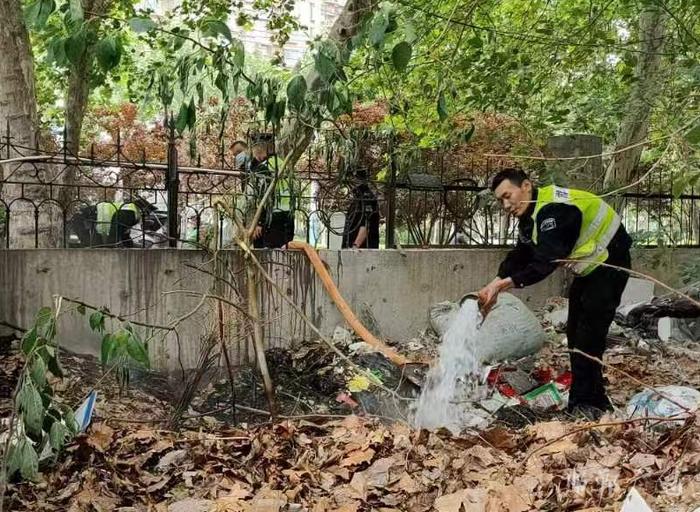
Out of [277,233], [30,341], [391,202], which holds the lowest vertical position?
[30,341]

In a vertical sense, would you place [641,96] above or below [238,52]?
above

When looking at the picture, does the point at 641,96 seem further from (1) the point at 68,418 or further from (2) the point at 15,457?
(2) the point at 15,457

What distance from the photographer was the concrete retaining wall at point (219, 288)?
18.1 ft

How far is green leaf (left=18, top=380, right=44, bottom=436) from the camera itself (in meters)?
2.62

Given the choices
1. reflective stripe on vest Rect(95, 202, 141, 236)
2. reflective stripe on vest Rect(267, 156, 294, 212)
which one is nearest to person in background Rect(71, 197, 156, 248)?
reflective stripe on vest Rect(95, 202, 141, 236)

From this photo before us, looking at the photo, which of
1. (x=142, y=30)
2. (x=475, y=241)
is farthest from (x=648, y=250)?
(x=142, y=30)

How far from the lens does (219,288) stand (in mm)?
5336

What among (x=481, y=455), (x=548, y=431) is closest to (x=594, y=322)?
(x=548, y=431)

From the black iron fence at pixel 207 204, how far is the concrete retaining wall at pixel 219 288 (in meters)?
0.30

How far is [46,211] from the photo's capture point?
669 cm

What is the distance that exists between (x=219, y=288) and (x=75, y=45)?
8.80 ft

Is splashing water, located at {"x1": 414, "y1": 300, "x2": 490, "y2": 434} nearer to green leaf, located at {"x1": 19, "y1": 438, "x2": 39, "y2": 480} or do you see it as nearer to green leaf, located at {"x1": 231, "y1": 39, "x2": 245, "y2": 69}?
green leaf, located at {"x1": 231, "y1": 39, "x2": 245, "y2": 69}

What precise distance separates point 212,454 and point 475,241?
15.9 ft

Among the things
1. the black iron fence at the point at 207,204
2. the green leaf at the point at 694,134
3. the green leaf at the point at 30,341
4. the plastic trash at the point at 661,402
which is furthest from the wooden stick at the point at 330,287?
the green leaf at the point at 30,341
